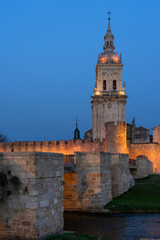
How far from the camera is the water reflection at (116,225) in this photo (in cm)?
1428

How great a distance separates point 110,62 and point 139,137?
1477 cm

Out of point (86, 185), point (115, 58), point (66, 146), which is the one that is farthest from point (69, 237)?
point (115, 58)

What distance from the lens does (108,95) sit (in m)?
60.1

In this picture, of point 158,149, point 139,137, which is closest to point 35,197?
point 158,149

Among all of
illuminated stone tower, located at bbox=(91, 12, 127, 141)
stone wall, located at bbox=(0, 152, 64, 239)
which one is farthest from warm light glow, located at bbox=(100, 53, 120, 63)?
stone wall, located at bbox=(0, 152, 64, 239)

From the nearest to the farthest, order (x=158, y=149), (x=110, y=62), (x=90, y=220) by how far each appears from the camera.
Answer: (x=90, y=220)
(x=158, y=149)
(x=110, y=62)

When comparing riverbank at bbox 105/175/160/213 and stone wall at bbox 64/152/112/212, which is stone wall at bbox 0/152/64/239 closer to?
stone wall at bbox 64/152/112/212

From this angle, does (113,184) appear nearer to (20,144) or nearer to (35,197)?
(35,197)

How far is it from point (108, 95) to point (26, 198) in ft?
164

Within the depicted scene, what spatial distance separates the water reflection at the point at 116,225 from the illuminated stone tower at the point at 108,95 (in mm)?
40713

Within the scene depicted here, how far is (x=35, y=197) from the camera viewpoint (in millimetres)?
11055

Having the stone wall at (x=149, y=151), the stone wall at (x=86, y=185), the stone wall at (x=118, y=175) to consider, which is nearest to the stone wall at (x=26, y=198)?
the stone wall at (x=86, y=185)

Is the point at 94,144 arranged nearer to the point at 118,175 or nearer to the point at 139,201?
the point at 118,175

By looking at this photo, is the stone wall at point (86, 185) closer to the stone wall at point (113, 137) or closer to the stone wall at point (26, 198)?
the stone wall at point (26, 198)
